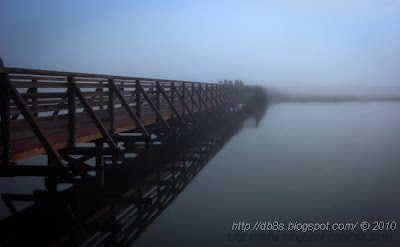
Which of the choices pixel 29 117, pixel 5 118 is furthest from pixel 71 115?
pixel 5 118

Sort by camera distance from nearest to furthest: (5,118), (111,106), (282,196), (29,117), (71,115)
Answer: (5,118) < (29,117) < (71,115) < (282,196) < (111,106)

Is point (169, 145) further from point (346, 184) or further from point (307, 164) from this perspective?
point (346, 184)

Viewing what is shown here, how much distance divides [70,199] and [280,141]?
9.46 metres

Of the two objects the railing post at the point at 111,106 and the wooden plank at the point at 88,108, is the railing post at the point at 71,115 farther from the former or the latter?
the railing post at the point at 111,106

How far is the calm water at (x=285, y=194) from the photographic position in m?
4.93

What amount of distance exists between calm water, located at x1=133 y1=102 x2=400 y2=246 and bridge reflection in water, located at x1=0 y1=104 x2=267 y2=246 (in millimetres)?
323

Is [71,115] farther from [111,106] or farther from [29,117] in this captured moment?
[111,106]

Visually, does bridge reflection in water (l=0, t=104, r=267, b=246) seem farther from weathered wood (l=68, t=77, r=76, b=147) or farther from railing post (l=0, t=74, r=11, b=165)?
railing post (l=0, t=74, r=11, b=165)

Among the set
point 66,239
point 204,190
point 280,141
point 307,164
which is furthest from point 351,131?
point 66,239

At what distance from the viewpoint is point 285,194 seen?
6.79 metres

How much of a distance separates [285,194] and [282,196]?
0.15 m

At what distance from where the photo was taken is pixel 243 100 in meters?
37.9

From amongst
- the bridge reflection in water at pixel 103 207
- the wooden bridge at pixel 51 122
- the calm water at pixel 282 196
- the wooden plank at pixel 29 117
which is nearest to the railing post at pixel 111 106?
the wooden bridge at pixel 51 122

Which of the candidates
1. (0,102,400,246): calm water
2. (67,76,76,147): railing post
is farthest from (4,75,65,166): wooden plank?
(0,102,400,246): calm water
